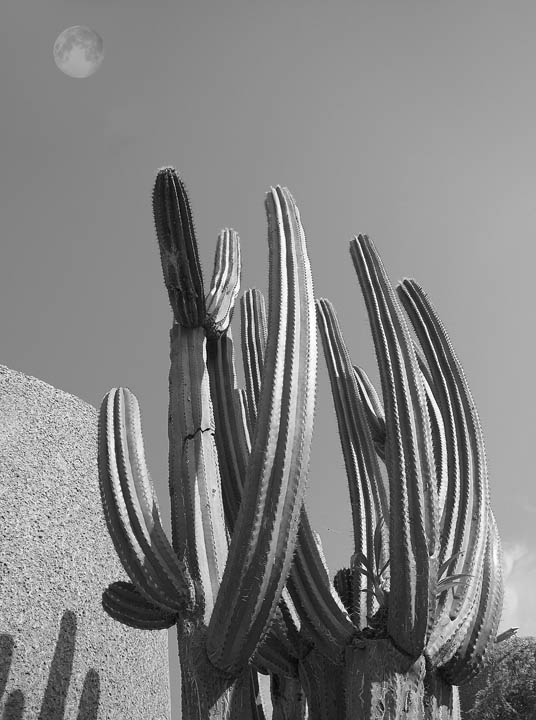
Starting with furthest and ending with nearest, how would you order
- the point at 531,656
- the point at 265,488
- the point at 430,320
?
the point at 531,656 → the point at 430,320 → the point at 265,488

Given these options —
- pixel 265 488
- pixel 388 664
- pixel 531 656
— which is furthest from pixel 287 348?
pixel 531 656

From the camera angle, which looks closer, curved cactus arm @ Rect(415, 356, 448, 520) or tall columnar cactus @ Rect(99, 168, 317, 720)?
tall columnar cactus @ Rect(99, 168, 317, 720)

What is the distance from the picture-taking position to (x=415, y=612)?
279 cm

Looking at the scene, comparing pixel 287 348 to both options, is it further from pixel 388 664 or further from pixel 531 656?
pixel 531 656

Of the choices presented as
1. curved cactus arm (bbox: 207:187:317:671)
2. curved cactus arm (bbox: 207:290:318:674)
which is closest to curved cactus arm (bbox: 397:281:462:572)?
curved cactus arm (bbox: 207:290:318:674)

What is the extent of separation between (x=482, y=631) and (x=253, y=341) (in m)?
2.04

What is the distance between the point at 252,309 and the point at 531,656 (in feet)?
21.5

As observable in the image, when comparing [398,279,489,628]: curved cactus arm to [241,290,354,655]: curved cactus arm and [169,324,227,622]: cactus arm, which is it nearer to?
[241,290,354,655]: curved cactus arm

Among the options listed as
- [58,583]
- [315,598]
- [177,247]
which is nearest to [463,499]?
[315,598]

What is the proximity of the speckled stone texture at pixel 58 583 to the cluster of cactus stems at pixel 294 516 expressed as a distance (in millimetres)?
1483

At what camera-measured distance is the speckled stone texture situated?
4477 millimetres

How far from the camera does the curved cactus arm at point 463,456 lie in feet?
10.4

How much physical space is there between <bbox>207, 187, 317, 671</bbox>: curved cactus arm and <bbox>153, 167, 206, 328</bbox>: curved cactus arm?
0.88 metres

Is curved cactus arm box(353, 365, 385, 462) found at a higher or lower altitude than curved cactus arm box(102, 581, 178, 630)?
higher
